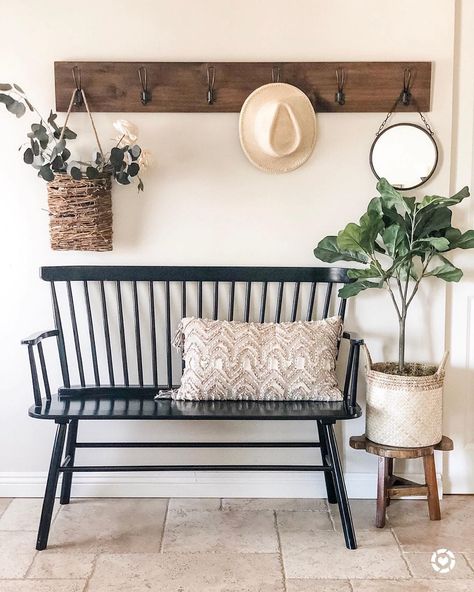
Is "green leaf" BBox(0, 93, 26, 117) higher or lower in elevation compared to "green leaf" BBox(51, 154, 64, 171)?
higher

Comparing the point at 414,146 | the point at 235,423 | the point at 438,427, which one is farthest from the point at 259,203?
the point at 438,427

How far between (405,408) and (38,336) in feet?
4.62

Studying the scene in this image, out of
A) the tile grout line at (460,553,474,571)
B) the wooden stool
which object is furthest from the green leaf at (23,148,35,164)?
the tile grout line at (460,553,474,571)

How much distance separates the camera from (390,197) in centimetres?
259

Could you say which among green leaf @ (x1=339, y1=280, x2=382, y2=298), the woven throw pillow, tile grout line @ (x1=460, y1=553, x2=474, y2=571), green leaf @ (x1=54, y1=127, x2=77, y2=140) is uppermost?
green leaf @ (x1=54, y1=127, x2=77, y2=140)

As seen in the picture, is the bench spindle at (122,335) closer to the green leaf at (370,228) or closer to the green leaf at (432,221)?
the green leaf at (370,228)

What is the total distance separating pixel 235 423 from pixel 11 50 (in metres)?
1.77

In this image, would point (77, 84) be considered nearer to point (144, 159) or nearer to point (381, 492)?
point (144, 159)

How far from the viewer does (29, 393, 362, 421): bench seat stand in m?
2.44

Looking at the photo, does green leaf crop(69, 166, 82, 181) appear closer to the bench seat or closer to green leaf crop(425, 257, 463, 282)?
the bench seat

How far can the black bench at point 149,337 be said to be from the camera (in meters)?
2.54

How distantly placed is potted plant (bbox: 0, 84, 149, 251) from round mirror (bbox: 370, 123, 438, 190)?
0.94 metres

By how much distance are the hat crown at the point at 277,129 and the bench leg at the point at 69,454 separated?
1.35 metres

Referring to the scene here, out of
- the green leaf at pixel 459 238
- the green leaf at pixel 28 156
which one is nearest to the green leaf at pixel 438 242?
the green leaf at pixel 459 238
